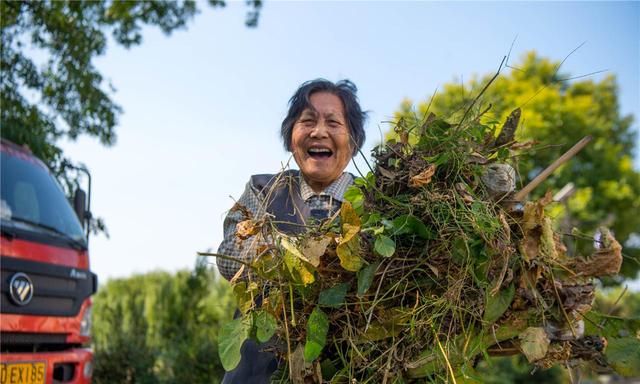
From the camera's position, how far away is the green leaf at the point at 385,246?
5.81 ft

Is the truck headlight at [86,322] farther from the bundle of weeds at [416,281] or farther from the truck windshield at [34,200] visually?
the bundle of weeds at [416,281]

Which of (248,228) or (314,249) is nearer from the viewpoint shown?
(314,249)

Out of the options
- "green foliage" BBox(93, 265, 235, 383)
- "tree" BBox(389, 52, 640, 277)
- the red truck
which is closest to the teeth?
the red truck

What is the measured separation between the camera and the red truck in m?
4.38

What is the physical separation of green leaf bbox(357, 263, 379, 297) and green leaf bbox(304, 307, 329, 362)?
132mm

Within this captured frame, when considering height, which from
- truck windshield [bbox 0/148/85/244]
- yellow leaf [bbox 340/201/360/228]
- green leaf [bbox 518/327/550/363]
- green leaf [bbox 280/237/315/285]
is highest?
truck windshield [bbox 0/148/85/244]

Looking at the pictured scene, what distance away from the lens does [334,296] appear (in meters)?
1.86

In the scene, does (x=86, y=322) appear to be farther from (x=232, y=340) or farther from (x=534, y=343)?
(x=534, y=343)

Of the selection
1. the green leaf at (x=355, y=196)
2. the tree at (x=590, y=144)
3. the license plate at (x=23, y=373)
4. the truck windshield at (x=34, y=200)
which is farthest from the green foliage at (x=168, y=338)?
the tree at (x=590, y=144)

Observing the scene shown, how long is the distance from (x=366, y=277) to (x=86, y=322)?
4.00 metres

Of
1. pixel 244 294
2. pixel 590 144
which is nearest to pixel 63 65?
pixel 244 294

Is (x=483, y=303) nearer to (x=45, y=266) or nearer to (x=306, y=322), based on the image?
(x=306, y=322)

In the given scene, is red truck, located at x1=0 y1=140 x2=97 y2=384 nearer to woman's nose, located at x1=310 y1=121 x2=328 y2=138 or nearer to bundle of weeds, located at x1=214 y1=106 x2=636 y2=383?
woman's nose, located at x1=310 y1=121 x2=328 y2=138

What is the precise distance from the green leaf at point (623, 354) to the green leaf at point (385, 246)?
83 centimetres
